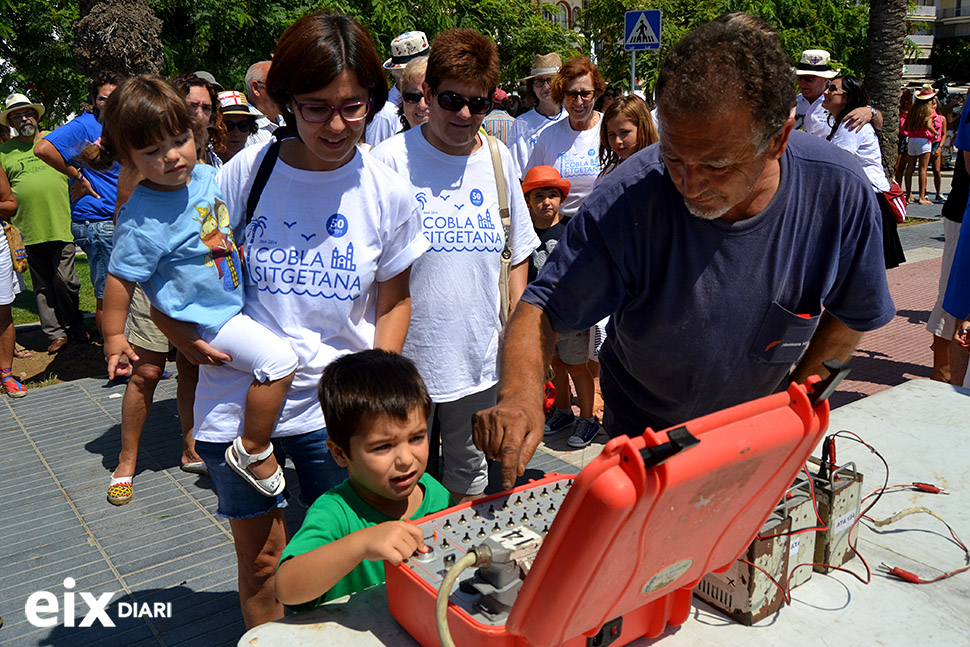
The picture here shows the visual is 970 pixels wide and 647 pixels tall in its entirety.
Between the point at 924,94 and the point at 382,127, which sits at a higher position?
the point at 382,127

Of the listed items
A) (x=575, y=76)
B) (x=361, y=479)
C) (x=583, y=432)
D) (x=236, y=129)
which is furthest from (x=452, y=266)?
(x=236, y=129)

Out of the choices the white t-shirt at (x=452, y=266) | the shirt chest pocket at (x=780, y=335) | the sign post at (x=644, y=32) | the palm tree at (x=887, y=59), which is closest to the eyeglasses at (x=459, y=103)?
the white t-shirt at (x=452, y=266)

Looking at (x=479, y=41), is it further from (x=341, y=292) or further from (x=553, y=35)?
(x=553, y=35)

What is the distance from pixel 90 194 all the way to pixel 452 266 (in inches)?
142

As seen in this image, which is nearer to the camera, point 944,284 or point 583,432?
point 583,432

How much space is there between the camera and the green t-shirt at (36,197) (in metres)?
6.70

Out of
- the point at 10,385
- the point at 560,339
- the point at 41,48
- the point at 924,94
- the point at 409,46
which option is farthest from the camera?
the point at 924,94

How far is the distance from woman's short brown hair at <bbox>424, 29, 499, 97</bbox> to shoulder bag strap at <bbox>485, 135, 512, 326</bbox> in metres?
0.23

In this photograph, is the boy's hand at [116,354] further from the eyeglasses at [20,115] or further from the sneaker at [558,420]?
the eyeglasses at [20,115]

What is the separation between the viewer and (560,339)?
179 inches

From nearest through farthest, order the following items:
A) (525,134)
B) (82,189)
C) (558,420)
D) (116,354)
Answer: (116,354) < (558,420) < (82,189) < (525,134)

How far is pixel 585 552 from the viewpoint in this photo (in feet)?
3.63

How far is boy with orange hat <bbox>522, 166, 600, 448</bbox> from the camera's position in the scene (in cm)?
438

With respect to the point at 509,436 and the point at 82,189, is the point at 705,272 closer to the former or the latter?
the point at 509,436
